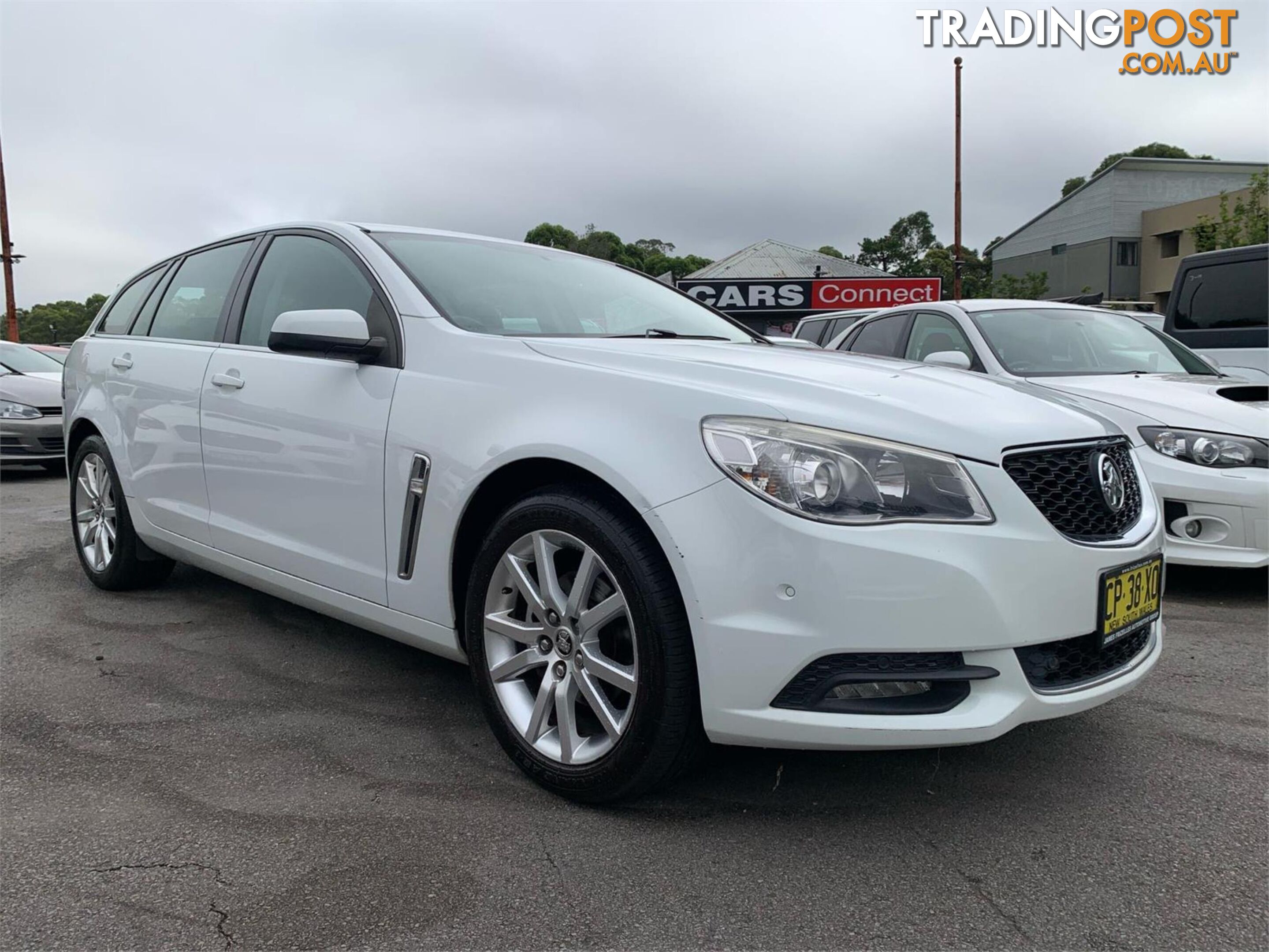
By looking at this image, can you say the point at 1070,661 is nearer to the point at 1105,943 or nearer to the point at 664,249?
the point at 1105,943

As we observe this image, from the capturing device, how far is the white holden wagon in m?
2.05

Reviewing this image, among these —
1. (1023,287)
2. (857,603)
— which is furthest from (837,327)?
(1023,287)

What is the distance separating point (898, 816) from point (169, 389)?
310 centimetres

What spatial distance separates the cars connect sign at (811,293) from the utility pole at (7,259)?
51.8 feet

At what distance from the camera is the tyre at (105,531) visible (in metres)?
4.25

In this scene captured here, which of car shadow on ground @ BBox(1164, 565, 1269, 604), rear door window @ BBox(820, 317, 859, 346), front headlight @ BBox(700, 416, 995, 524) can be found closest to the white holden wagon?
front headlight @ BBox(700, 416, 995, 524)

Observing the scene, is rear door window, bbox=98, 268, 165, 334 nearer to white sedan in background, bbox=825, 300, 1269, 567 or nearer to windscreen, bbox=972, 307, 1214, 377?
white sedan in background, bbox=825, 300, 1269, 567

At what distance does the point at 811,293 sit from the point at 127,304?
23.4 m

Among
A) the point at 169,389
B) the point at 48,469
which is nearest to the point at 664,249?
the point at 48,469

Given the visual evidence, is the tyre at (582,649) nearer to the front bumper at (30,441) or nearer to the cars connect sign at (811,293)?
the front bumper at (30,441)

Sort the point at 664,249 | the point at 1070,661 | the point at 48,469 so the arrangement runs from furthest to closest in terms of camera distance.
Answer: the point at 664,249 → the point at 48,469 → the point at 1070,661

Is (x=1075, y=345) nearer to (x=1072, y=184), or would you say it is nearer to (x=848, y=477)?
(x=848, y=477)

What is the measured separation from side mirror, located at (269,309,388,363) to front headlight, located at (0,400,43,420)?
750 centimetres

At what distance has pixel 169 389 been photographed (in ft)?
Answer: 12.5
